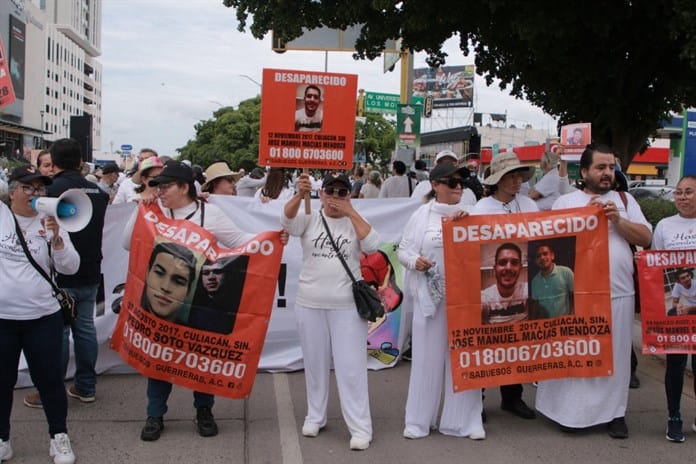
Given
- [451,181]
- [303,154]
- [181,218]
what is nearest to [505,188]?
[451,181]

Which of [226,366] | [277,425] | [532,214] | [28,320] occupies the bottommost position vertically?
[277,425]

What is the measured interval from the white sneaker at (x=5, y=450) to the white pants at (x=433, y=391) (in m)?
2.51

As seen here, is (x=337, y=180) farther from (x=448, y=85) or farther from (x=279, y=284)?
(x=448, y=85)

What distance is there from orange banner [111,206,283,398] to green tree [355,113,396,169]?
4831 cm

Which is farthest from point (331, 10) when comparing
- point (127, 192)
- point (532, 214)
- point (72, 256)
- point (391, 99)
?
point (391, 99)

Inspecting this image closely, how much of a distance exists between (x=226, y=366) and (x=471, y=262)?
1.76 metres

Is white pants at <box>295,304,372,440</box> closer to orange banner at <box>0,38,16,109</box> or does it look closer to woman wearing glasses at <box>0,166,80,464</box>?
woman wearing glasses at <box>0,166,80,464</box>

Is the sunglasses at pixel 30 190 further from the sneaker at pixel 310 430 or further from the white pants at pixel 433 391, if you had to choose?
the white pants at pixel 433 391

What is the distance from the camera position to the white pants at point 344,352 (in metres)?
4.81

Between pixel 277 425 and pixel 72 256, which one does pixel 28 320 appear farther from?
pixel 277 425

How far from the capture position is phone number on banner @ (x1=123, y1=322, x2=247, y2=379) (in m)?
4.81

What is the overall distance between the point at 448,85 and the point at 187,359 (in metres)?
66.7

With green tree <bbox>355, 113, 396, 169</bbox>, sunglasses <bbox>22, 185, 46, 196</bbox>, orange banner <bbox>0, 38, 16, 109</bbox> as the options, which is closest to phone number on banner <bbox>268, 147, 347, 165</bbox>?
sunglasses <bbox>22, 185, 46, 196</bbox>

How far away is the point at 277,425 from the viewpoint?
17.3ft
